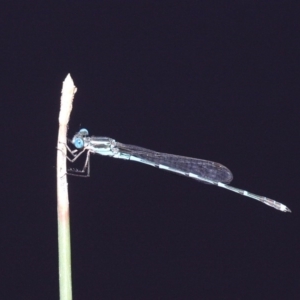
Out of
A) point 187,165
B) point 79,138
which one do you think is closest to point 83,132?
point 79,138

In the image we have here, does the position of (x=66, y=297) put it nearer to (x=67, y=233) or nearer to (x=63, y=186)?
(x=67, y=233)

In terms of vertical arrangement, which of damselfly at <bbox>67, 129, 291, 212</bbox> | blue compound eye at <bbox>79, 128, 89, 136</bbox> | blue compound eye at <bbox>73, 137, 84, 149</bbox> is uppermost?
damselfly at <bbox>67, 129, 291, 212</bbox>

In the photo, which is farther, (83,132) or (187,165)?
(187,165)

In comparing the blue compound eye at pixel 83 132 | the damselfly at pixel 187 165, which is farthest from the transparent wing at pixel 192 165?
the blue compound eye at pixel 83 132

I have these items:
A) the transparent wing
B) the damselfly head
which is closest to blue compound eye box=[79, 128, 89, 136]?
the damselfly head

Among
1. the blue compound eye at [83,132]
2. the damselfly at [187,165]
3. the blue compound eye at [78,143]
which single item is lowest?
the blue compound eye at [78,143]

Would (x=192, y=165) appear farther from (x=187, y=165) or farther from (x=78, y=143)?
(x=78, y=143)

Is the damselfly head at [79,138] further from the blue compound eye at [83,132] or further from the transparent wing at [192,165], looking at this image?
the transparent wing at [192,165]

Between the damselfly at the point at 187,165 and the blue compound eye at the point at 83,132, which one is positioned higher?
the damselfly at the point at 187,165

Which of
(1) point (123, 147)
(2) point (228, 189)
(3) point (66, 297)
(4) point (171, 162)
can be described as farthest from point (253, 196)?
(3) point (66, 297)

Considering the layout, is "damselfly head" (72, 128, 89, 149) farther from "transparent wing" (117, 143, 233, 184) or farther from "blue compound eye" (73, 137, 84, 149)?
"transparent wing" (117, 143, 233, 184)

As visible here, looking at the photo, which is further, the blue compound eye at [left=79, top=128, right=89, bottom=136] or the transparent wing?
the transparent wing

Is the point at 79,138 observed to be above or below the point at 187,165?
below
